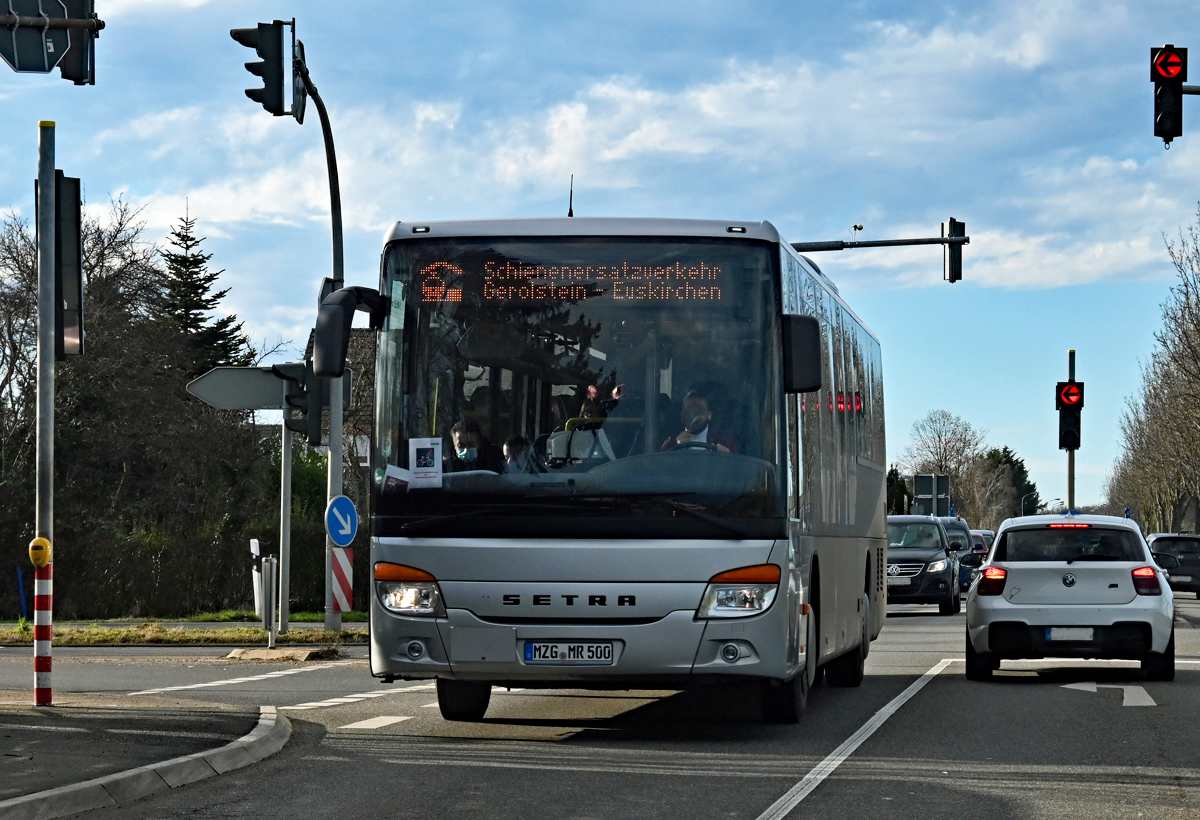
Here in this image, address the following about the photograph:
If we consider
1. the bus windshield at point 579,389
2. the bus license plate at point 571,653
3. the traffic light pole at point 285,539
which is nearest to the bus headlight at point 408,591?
the bus windshield at point 579,389

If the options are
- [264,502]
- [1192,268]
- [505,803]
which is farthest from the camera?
[1192,268]

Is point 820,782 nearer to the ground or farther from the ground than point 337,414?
nearer to the ground

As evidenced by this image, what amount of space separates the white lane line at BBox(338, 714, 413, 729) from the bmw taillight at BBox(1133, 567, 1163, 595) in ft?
23.8

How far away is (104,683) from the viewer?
1706cm

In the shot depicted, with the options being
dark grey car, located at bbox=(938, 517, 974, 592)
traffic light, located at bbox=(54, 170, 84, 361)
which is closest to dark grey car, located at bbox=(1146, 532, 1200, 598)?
dark grey car, located at bbox=(938, 517, 974, 592)

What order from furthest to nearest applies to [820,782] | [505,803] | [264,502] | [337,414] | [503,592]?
[264,502] < [337,414] < [503,592] < [820,782] < [505,803]

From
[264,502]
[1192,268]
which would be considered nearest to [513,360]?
[264,502]

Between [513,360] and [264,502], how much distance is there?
1220 inches

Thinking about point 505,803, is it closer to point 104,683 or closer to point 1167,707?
point 1167,707

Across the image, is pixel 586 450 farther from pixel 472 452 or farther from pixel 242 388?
pixel 242 388

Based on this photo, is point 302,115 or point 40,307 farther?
point 302,115

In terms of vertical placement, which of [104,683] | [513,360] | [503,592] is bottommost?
[104,683]

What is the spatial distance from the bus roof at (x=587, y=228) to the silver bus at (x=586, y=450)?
18mm

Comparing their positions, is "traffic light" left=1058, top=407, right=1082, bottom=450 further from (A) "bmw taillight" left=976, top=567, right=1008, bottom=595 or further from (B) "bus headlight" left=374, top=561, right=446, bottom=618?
(B) "bus headlight" left=374, top=561, right=446, bottom=618
